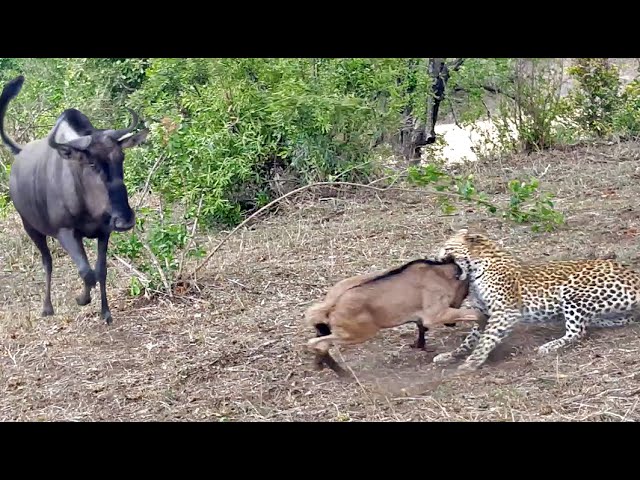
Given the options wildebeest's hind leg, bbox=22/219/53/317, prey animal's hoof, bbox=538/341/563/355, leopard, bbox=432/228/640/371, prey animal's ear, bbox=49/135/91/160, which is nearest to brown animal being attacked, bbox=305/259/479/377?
leopard, bbox=432/228/640/371

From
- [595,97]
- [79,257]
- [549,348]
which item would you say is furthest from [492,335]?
[595,97]

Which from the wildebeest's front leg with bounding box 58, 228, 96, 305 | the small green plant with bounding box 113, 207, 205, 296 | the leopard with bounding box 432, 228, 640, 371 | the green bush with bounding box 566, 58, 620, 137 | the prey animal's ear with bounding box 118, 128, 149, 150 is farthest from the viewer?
the green bush with bounding box 566, 58, 620, 137

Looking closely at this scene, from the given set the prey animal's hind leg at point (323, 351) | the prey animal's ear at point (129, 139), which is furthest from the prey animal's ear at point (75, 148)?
the prey animal's hind leg at point (323, 351)

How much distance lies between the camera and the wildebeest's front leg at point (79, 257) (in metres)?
6.37

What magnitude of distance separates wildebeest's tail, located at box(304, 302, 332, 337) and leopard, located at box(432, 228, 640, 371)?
2.75 ft

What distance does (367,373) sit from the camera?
599 centimetres

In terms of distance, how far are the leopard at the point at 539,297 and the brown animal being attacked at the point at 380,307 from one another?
0.70 ft

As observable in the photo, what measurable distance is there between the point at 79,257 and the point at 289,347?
160cm

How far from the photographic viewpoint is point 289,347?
6.54 meters

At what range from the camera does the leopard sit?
605 cm

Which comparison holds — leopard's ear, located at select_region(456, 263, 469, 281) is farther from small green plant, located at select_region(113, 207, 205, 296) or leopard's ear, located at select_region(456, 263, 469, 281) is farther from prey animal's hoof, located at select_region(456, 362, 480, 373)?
small green plant, located at select_region(113, 207, 205, 296)

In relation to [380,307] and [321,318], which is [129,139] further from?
[380,307]
